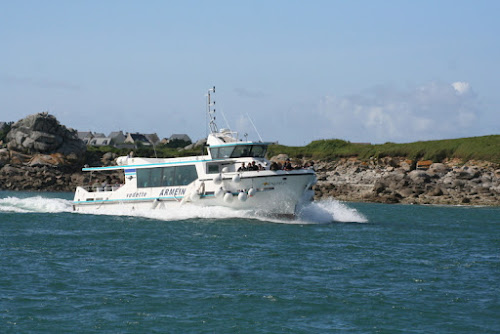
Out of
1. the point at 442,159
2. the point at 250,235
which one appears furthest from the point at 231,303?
the point at 442,159

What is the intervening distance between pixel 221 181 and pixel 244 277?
14.8 meters

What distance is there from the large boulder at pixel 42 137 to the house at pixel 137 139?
174 feet

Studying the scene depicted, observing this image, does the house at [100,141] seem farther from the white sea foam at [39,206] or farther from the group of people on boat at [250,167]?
the group of people on boat at [250,167]

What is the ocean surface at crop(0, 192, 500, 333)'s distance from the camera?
16641mm

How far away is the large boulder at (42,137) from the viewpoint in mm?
92250

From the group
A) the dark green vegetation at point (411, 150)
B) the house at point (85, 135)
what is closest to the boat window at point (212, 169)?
the dark green vegetation at point (411, 150)

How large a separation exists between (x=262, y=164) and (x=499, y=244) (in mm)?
12640

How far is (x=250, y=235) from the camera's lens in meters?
30.7

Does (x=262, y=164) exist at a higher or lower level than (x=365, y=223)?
higher

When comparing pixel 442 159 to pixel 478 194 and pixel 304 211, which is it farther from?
pixel 304 211

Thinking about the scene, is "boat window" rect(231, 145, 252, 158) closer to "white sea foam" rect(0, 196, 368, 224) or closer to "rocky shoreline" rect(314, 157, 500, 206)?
"white sea foam" rect(0, 196, 368, 224)

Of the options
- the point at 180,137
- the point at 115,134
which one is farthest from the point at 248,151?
the point at 115,134

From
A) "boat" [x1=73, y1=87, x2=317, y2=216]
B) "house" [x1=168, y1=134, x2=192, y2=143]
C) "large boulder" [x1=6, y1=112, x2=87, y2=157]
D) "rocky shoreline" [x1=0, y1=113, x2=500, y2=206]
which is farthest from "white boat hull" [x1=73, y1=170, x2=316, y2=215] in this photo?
"house" [x1=168, y1=134, x2=192, y2=143]

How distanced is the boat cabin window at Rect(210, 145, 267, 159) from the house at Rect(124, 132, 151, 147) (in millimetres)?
113430
